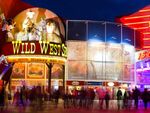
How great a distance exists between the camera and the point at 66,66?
58312mm

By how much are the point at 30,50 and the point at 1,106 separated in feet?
66.7

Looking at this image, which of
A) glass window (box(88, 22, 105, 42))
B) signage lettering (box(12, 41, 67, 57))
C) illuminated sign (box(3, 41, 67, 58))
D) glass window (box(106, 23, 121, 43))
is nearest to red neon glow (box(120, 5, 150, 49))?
glass window (box(106, 23, 121, 43))

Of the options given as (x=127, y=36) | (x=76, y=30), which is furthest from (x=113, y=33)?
(x=76, y=30)

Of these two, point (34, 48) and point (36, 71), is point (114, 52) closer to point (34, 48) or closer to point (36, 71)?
point (36, 71)

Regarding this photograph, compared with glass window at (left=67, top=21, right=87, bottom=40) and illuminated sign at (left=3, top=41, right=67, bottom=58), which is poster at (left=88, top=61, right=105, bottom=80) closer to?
glass window at (left=67, top=21, right=87, bottom=40)

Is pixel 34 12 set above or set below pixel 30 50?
above

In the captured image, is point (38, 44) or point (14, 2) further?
point (14, 2)

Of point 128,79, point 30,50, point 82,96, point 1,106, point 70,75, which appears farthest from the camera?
point 128,79

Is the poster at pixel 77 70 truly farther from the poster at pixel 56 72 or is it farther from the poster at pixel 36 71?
the poster at pixel 36 71

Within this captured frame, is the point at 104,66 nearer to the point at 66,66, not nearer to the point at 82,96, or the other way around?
the point at 66,66

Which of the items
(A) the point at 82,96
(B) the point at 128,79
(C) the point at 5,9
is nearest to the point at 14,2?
(C) the point at 5,9

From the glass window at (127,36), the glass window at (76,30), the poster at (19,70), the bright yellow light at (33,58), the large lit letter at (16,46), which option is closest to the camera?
the bright yellow light at (33,58)

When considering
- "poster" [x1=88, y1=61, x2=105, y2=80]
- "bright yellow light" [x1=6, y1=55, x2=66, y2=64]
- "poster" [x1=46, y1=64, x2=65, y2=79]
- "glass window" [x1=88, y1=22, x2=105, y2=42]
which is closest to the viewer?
"bright yellow light" [x1=6, y1=55, x2=66, y2=64]

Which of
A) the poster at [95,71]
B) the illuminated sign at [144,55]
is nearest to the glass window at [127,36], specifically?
the illuminated sign at [144,55]
